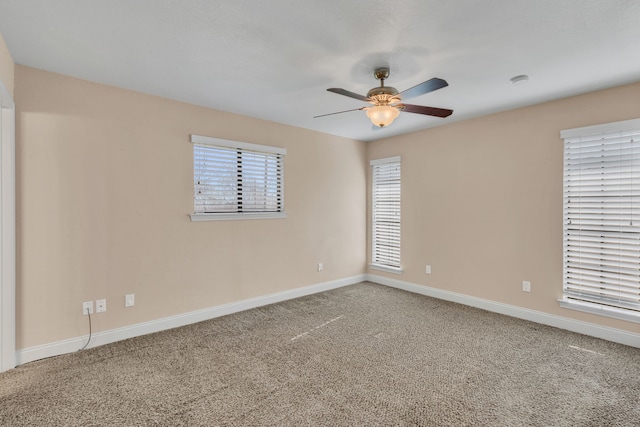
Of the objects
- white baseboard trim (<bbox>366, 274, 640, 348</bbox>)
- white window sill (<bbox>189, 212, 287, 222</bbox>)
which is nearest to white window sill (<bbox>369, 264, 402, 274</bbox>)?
white baseboard trim (<bbox>366, 274, 640, 348</bbox>)

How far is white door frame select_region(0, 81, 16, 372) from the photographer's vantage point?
95.7 inches

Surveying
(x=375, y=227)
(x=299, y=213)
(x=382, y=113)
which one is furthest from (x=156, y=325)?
(x=375, y=227)

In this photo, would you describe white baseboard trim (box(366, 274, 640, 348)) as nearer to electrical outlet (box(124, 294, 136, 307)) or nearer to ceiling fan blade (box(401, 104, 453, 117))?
ceiling fan blade (box(401, 104, 453, 117))

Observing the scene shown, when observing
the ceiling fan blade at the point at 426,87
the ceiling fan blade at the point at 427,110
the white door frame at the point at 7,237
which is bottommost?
the white door frame at the point at 7,237

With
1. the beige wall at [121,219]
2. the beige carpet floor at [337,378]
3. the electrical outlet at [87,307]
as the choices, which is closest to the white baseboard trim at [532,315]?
the beige carpet floor at [337,378]

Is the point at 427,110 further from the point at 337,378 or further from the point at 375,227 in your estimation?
the point at 375,227

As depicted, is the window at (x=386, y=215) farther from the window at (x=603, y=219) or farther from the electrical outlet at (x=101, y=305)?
the electrical outlet at (x=101, y=305)

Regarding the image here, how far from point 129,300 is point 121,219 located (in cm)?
83

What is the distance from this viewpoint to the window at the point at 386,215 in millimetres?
5098

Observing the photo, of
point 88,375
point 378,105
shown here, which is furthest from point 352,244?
point 88,375

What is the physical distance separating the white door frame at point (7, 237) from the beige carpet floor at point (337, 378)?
0.25 meters

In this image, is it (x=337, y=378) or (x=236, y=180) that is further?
(x=236, y=180)

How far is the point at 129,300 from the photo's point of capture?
3.15 meters

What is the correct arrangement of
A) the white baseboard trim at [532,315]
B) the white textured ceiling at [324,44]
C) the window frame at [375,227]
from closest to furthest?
1. the white textured ceiling at [324,44]
2. the white baseboard trim at [532,315]
3. the window frame at [375,227]
